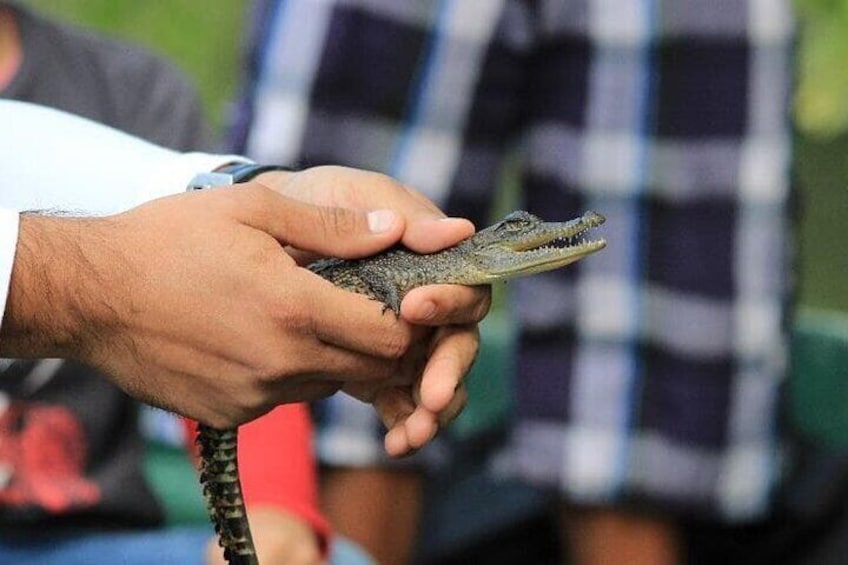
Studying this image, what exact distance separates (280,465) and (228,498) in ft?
2.18

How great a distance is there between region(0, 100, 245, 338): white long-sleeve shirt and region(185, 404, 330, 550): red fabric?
54 centimetres

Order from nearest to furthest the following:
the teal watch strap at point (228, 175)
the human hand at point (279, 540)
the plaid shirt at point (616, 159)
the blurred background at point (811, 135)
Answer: the teal watch strap at point (228, 175) < the human hand at point (279, 540) < the plaid shirt at point (616, 159) < the blurred background at point (811, 135)

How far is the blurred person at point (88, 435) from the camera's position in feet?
7.92

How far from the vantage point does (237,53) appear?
3957mm

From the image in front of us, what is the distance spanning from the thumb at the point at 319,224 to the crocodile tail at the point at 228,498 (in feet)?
0.80

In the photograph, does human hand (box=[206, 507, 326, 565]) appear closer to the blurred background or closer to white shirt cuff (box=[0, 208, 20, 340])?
white shirt cuff (box=[0, 208, 20, 340])

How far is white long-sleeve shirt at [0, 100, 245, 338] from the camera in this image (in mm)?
1991

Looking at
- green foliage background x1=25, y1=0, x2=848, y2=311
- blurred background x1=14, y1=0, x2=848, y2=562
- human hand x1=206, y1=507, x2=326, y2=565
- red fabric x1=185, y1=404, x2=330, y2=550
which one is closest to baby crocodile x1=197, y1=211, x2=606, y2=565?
human hand x1=206, y1=507, x2=326, y2=565

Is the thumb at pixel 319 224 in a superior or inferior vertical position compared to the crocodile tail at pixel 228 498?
superior

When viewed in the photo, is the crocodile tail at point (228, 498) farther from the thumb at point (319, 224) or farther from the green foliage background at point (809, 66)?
the green foliage background at point (809, 66)

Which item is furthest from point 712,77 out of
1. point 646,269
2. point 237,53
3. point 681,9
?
point 237,53

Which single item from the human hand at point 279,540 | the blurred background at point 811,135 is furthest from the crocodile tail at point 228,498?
the blurred background at point 811,135

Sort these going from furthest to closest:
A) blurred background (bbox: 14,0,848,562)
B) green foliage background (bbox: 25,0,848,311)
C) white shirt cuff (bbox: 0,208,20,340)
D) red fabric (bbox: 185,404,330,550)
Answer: green foliage background (bbox: 25,0,848,311), blurred background (bbox: 14,0,848,562), red fabric (bbox: 185,404,330,550), white shirt cuff (bbox: 0,208,20,340)

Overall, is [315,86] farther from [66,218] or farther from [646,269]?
[66,218]
